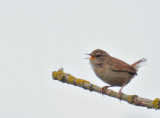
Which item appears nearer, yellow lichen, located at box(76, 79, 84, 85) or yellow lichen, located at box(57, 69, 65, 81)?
yellow lichen, located at box(76, 79, 84, 85)

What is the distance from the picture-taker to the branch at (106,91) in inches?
104

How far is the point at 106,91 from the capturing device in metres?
3.48

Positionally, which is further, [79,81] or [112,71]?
[112,71]

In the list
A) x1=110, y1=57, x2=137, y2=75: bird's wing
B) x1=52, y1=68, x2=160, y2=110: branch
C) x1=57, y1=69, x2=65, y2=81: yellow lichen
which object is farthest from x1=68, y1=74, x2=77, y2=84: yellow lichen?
x1=110, y1=57, x2=137, y2=75: bird's wing

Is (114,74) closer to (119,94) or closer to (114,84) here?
(114,84)

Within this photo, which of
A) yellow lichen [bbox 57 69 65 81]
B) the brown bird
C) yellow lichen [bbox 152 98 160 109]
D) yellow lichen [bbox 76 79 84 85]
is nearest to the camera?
yellow lichen [bbox 152 98 160 109]

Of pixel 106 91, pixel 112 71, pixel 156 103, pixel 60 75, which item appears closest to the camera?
pixel 156 103

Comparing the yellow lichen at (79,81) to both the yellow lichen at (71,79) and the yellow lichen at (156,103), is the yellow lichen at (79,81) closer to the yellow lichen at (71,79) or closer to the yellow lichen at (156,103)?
the yellow lichen at (71,79)

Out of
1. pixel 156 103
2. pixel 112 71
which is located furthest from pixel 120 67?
pixel 156 103

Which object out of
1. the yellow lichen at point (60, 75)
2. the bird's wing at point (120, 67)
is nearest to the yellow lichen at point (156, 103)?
the yellow lichen at point (60, 75)

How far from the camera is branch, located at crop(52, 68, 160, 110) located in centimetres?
264

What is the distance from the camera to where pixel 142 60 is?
5488 millimetres

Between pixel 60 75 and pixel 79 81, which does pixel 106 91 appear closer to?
pixel 79 81

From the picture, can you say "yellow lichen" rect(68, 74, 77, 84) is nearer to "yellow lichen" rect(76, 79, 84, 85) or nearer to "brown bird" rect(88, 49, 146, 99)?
"yellow lichen" rect(76, 79, 84, 85)
